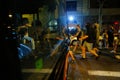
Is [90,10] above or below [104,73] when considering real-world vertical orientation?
above

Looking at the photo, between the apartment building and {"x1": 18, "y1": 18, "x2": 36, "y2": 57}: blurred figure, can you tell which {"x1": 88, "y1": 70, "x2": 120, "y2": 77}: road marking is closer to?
{"x1": 18, "y1": 18, "x2": 36, "y2": 57}: blurred figure

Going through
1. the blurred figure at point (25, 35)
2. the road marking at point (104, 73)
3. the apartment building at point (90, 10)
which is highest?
the apartment building at point (90, 10)

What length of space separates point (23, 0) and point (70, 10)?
2357cm

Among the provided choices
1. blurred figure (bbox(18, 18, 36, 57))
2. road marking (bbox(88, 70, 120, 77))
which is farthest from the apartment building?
blurred figure (bbox(18, 18, 36, 57))

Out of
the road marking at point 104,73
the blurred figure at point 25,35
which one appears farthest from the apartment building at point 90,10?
the blurred figure at point 25,35

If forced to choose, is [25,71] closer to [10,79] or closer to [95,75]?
[10,79]

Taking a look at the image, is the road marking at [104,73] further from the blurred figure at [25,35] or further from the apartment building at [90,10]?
the apartment building at [90,10]

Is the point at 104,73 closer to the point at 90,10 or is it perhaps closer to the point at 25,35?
the point at 25,35

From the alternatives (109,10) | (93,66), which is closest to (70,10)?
(109,10)

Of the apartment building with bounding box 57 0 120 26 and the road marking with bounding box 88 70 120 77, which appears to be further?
the apartment building with bounding box 57 0 120 26

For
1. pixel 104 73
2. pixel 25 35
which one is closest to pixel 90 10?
pixel 104 73

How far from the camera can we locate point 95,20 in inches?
957

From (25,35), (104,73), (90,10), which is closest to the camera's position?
(25,35)

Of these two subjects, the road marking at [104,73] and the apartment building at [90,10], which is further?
the apartment building at [90,10]
